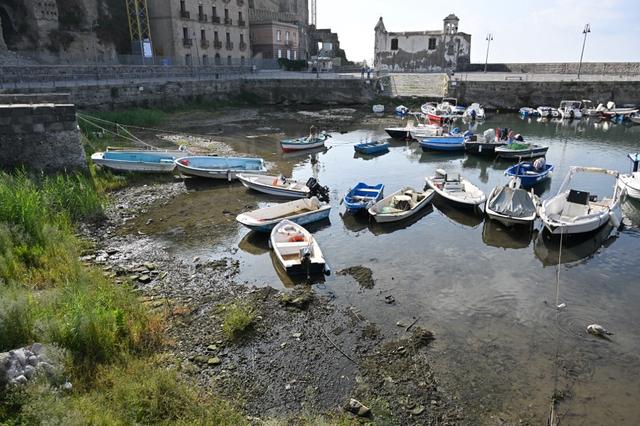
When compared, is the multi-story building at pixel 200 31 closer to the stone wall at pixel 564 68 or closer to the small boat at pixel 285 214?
the stone wall at pixel 564 68

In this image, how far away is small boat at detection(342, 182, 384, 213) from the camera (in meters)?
17.0

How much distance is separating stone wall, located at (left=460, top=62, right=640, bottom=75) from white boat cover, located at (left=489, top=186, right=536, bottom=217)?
172 feet

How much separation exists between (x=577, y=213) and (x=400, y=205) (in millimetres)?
6521

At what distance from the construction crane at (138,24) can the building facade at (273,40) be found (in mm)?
18054

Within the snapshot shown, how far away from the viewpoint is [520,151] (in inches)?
1044

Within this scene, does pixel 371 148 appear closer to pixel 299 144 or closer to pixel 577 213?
pixel 299 144

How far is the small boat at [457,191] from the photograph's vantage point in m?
17.8

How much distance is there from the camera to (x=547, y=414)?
783 centimetres

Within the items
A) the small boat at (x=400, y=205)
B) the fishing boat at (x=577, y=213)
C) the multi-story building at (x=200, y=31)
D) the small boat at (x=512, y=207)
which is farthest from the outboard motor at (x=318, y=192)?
the multi-story building at (x=200, y=31)

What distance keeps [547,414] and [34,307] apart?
32.0 ft

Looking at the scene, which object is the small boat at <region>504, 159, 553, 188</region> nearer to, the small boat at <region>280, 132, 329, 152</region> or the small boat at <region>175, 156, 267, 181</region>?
the small boat at <region>280, 132, 329, 152</region>

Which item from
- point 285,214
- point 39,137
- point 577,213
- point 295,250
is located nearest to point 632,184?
point 577,213

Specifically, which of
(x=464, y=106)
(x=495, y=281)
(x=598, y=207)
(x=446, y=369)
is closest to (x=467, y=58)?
(x=464, y=106)

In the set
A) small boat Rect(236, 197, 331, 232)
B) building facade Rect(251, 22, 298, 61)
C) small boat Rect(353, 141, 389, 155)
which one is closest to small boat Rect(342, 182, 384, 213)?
small boat Rect(236, 197, 331, 232)
